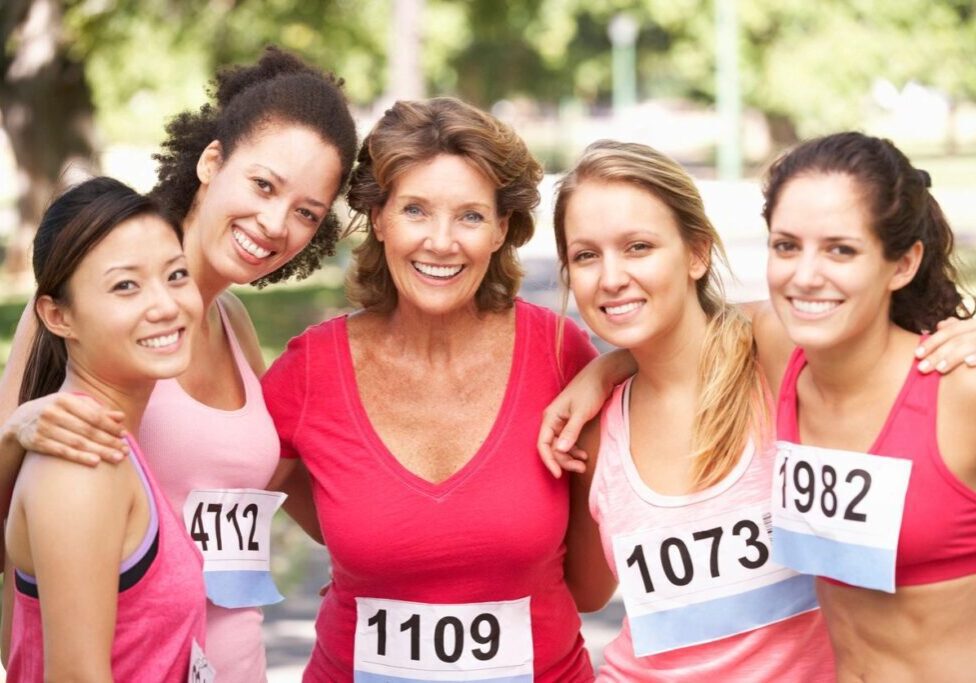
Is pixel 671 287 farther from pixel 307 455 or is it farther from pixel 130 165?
pixel 130 165

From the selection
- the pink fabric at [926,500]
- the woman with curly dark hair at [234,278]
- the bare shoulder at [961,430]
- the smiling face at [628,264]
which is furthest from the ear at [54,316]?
the bare shoulder at [961,430]

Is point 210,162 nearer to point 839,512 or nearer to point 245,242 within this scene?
point 245,242

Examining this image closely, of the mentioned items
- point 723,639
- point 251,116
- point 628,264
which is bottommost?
point 723,639

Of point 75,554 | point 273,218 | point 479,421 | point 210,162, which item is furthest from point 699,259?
point 75,554

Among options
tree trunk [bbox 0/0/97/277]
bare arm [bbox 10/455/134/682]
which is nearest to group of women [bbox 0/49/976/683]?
bare arm [bbox 10/455/134/682]

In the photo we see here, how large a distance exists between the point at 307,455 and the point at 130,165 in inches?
1463

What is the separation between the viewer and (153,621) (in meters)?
2.79

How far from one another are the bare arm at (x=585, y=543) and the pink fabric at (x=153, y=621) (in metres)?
1.10

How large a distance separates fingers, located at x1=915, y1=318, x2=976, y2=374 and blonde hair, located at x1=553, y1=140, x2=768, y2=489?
0.46 metres

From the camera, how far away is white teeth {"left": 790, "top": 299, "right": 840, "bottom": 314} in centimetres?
296

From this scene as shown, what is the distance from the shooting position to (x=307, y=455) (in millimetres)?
3613

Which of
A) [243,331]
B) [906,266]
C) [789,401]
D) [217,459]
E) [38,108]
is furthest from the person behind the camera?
[38,108]

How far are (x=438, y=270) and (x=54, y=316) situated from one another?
0.97 meters

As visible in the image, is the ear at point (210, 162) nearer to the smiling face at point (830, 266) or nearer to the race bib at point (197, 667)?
the race bib at point (197, 667)
